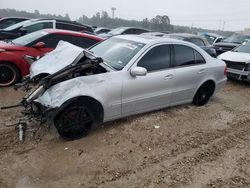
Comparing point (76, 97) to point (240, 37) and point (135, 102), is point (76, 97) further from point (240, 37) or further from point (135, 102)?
point (240, 37)

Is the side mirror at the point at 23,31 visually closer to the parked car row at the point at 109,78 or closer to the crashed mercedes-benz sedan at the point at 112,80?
the parked car row at the point at 109,78

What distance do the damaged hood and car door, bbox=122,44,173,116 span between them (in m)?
0.98

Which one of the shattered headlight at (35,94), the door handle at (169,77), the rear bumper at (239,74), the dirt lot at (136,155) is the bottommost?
the dirt lot at (136,155)

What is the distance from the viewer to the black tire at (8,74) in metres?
6.63

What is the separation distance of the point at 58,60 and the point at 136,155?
2186 mm

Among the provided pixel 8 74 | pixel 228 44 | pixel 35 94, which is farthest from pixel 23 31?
pixel 228 44

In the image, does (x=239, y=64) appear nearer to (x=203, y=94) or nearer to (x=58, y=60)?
(x=203, y=94)

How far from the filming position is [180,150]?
4.34 metres

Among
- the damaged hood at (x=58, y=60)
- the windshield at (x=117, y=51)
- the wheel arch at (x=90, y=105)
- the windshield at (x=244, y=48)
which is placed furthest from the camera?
the windshield at (x=244, y=48)

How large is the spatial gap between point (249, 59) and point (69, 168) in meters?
7.33

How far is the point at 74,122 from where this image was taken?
4.27 metres

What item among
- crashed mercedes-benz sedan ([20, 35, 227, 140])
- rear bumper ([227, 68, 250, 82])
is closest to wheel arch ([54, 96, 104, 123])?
crashed mercedes-benz sedan ([20, 35, 227, 140])

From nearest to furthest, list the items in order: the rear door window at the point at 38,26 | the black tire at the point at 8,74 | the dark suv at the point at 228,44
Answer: the black tire at the point at 8,74
the rear door window at the point at 38,26
the dark suv at the point at 228,44

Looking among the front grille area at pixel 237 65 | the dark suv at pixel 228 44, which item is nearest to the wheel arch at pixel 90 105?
the front grille area at pixel 237 65
